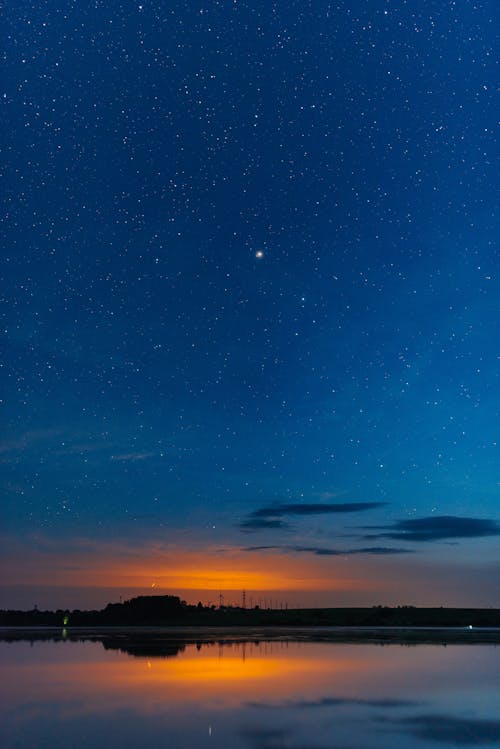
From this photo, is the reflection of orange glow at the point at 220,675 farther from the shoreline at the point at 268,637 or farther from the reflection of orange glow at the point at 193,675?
the shoreline at the point at 268,637

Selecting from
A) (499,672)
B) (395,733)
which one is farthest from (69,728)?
(499,672)

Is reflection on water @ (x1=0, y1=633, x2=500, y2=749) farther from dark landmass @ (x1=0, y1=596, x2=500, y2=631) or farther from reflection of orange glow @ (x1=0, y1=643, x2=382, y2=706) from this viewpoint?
dark landmass @ (x1=0, y1=596, x2=500, y2=631)

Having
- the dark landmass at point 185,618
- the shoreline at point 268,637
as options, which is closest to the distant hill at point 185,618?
the dark landmass at point 185,618

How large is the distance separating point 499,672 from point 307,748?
20.2m

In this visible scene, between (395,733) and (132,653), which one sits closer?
(395,733)

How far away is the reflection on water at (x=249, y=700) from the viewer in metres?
18.5

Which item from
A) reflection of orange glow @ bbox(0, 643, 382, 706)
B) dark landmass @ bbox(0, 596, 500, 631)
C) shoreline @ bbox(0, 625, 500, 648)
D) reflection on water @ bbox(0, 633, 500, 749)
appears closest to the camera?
reflection on water @ bbox(0, 633, 500, 749)

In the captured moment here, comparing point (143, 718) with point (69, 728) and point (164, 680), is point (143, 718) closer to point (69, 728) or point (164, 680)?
point (69, 728)

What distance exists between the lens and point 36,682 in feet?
96.8

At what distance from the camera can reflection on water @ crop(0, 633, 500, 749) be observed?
727 inches

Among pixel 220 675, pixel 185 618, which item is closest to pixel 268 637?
pixel 220 675

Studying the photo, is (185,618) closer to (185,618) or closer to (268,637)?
(185,618)

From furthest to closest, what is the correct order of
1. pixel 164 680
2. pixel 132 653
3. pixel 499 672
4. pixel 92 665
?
pixel 132 653, pixel 92 665, pixel 499 672, pixel 164 680

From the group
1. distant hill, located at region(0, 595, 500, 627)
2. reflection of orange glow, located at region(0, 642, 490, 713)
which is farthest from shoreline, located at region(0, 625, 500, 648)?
distant hill, located at region(0, 595, 500, 627)
